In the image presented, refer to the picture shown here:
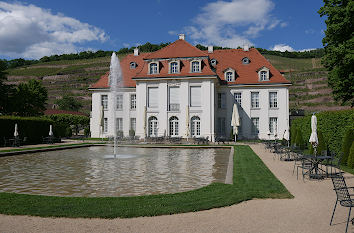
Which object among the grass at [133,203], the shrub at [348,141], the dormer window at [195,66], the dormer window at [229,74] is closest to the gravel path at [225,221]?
the grass at [133,203]

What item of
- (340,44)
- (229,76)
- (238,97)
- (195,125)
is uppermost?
(229,76)

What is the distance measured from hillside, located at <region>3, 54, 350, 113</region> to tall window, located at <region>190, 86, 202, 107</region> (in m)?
45.3

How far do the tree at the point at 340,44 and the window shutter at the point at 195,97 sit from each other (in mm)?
13212

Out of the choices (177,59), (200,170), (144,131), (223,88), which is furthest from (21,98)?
(200,170)

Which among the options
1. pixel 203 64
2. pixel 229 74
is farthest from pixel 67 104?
pixel 203 64

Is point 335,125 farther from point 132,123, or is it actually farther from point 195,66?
point 132,123

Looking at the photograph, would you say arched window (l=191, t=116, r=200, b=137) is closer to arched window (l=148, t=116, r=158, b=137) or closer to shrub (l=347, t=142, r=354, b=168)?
arched window (l=148, t=116, r=158, b=137)

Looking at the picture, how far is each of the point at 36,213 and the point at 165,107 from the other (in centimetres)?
2734

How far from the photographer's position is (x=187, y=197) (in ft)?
23.5

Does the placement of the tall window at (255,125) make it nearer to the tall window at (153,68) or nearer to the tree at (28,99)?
the tall window at (153,68)

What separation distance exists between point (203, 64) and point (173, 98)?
5.02 m

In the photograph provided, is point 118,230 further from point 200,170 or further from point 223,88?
point 223,88

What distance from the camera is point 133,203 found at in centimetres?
659

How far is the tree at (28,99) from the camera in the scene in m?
37.5
